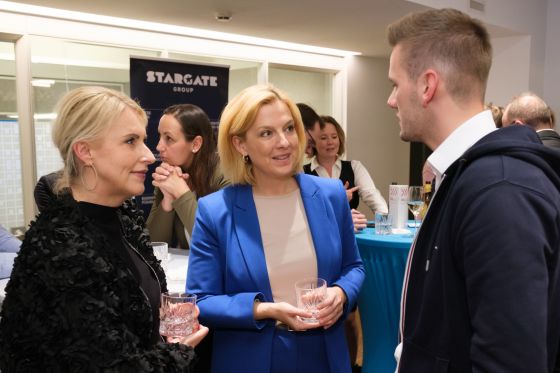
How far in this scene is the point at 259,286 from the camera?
178 cm

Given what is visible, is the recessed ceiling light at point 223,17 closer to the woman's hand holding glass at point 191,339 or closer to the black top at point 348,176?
the black top at point 348,176

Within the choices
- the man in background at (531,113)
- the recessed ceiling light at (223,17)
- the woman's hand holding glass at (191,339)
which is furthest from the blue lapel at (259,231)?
the recessed ceiling light at (223,17)

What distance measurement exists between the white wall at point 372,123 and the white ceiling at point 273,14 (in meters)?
1.41

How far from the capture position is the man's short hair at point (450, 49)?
1.17 m

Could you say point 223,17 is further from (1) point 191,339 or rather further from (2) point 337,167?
(1) point 191,339

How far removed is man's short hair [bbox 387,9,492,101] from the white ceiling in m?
3.33

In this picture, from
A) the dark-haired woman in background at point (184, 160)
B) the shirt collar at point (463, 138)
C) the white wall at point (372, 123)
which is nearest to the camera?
the shirt collar at point (463, 138)

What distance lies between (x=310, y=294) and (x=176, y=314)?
0.44 m

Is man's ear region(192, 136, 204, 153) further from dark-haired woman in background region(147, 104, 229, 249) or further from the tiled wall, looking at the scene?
the tiled wall

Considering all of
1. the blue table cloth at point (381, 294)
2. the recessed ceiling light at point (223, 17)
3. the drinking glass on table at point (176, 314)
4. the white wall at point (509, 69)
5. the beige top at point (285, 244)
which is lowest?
the blue table cloth at point (381, 294)

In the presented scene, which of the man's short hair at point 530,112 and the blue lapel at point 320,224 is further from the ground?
the man's short hair at point 530,112

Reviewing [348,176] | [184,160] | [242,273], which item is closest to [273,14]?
[348,176]

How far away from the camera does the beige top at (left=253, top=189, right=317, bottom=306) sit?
183cm

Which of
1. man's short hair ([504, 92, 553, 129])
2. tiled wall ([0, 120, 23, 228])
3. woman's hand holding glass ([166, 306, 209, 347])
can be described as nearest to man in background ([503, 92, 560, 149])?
man's short hair ([504, 92, 553, 129])
